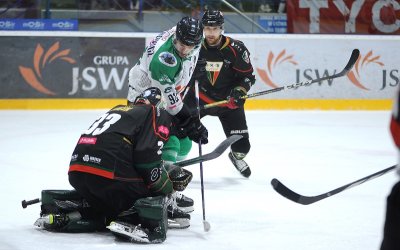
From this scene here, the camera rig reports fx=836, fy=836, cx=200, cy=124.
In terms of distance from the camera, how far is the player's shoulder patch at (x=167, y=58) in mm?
4195

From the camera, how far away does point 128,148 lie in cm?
347

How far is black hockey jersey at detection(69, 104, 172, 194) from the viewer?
3459 millimetres

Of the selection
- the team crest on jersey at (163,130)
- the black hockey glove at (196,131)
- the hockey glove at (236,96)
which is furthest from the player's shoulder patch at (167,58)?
the hockey glove at (236,96)

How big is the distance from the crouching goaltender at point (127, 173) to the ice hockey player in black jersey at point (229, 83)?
1.79 m

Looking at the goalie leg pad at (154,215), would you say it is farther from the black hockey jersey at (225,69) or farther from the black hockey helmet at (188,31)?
the black hockey jersey at (225,69)

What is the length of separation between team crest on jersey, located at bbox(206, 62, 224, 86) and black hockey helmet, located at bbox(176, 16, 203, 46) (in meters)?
1.34

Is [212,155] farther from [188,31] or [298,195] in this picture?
[298,195]

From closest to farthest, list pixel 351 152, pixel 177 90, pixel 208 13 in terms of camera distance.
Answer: pixel 177 90
pixel 208 13
pixel 351 152

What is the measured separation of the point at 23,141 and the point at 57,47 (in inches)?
85.9

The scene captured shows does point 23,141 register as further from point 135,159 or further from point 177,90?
point 135,159

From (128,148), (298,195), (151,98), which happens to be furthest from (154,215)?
(298,195)

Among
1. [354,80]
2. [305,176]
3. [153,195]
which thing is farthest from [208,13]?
[354,80]

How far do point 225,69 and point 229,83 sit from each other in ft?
0.40

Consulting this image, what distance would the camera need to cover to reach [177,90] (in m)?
4.45
